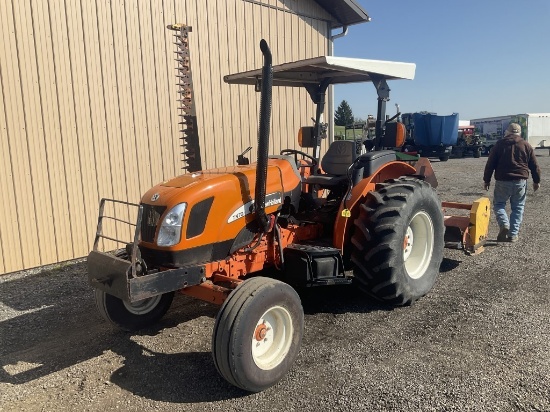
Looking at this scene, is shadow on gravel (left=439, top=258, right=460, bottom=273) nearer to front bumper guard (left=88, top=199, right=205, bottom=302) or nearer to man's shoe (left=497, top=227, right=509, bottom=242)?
man's shoe (left=497, top=227, right=509, bottom=242)

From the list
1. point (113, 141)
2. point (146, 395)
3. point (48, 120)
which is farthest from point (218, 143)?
point (146, 395)

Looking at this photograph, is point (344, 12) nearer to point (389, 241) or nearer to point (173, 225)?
point (389, 241)

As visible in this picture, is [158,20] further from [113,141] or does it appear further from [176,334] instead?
[176,334]

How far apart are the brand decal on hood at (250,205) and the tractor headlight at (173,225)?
39cm

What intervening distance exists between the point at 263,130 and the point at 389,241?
1.50 m

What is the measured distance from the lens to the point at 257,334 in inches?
125

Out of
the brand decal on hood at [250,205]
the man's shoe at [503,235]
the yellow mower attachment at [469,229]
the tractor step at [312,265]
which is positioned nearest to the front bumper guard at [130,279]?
the brand decal on hood at [250,205]

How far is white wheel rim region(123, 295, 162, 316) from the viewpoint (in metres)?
4.05

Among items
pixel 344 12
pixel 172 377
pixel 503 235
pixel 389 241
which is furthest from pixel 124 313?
pixel 344 12

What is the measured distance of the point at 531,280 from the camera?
5.06 metres

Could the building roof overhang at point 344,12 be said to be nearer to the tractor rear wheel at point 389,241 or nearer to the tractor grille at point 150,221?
the tractor rear wheel at point 389,241

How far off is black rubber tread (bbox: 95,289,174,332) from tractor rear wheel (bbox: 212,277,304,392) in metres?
1.32

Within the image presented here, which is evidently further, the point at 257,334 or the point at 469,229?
the point at 469,229

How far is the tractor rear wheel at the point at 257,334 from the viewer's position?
115 inches
